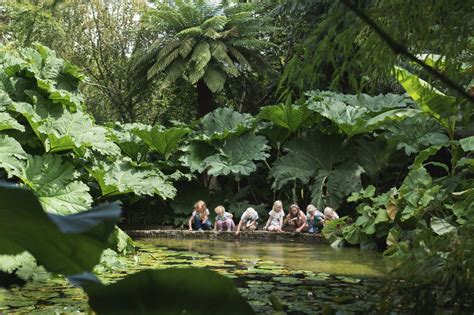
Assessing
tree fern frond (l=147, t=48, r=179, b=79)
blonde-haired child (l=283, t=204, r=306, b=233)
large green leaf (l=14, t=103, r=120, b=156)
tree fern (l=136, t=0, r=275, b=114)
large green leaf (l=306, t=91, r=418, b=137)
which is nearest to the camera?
large green leaf (l=14, t=103, r=120, b=156)

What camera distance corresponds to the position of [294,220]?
10.9 meters

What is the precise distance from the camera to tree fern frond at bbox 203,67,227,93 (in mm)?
14703

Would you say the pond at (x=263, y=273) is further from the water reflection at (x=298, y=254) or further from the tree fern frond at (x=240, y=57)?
the tree fern frond at (x=240, y=57)

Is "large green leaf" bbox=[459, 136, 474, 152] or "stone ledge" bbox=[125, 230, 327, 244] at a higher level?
"large green leaf" bbox=[459, 136, 474, 152]

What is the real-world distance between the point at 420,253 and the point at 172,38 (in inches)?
578

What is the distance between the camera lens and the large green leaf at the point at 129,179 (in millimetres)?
9992

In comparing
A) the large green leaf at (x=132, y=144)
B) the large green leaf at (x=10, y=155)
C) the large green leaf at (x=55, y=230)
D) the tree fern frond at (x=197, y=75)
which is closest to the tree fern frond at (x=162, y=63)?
the tree fern frond at (x=197, y=75)

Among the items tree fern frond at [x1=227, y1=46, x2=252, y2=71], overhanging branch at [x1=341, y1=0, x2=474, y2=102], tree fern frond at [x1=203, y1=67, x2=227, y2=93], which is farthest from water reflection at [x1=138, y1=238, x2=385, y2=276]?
tree fern frond at [x1=227, y1=46, x2=252, y2=71]

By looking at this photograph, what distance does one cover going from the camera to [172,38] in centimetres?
1596

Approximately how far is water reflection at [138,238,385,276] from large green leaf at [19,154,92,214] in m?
1.79

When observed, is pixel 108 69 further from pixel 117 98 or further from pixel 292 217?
pixel 292 217

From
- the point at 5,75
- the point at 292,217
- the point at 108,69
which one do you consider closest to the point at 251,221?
the point at 292,217

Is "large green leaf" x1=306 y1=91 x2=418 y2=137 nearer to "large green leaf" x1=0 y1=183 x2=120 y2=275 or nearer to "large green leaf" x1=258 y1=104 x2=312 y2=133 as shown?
"large green leaf" x1=258 y1=104 x2=312 y2=133

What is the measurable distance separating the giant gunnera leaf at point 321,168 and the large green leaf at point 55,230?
35.7ft
